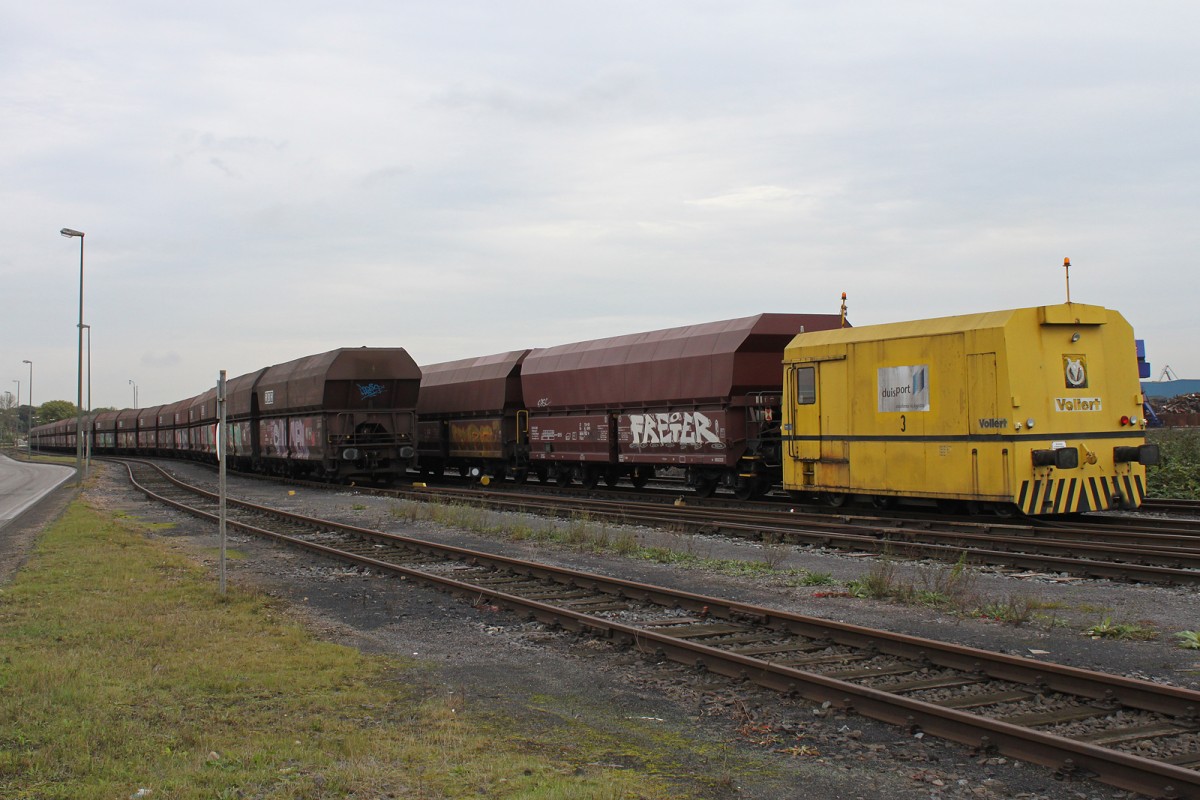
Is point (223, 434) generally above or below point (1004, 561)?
above

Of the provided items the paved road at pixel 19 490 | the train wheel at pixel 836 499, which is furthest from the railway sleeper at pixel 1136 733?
the paved road at pixel 19 490

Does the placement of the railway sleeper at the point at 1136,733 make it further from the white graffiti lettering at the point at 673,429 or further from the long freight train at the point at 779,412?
the white graffiti lettering at the point at 673,429

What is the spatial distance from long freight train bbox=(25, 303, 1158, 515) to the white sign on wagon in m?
0.02

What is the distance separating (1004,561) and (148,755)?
9.76m

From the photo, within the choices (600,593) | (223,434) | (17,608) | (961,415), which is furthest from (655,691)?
(961,415)

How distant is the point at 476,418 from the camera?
30484 mm

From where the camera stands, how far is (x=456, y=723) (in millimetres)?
6102

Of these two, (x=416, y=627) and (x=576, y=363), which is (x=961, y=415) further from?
(x=576, y=363)

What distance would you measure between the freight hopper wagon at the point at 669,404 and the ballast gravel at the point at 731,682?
5710 mm

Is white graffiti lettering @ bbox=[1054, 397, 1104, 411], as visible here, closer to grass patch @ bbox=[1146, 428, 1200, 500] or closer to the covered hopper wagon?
the covered hopper wagon

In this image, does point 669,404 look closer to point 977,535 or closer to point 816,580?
point 977,535

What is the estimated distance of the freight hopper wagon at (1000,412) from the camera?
13.8m

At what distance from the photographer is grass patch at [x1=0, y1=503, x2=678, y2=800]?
5.01m

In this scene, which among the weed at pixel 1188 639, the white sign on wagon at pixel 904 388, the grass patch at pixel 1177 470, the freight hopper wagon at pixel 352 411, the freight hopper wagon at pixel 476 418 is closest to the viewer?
the weed at pixel 1188 639
